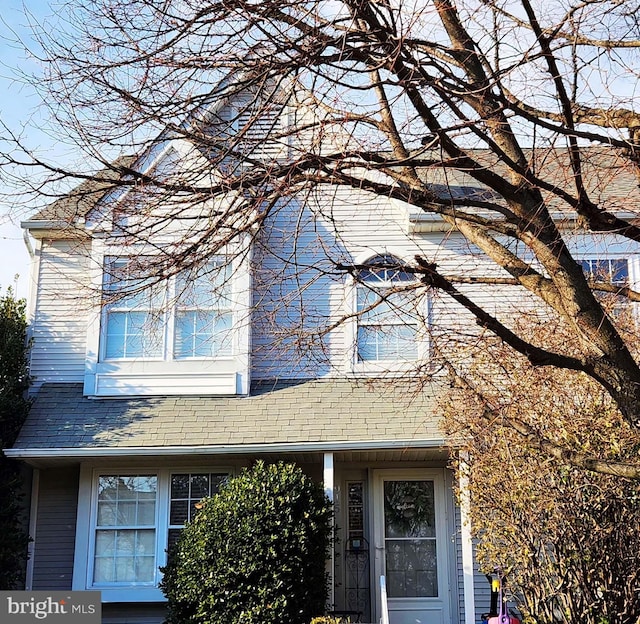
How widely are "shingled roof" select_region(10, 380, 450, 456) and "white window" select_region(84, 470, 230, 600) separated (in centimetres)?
95

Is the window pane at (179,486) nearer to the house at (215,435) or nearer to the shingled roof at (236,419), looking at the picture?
the house at (215,435)

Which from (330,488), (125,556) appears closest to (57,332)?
(125,556)

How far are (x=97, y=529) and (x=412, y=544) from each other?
4.58 metres

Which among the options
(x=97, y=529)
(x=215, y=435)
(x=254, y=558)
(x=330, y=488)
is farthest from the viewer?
(x=97, y=529)

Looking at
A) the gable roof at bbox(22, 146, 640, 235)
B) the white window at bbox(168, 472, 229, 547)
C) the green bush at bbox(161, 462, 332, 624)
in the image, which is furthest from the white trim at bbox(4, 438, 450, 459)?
the gable roof at bbox(22, 146, 640, 235)

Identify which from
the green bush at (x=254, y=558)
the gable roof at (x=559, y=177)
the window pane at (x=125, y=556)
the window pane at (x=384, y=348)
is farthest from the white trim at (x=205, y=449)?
the gable roof at (x=559, y=177)

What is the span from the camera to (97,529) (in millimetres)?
12242

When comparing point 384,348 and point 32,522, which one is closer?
point 32,522

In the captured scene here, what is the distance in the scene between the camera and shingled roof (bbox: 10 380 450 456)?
1154cm

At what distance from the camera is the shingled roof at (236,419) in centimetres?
1154

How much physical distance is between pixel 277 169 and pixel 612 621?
6.17m

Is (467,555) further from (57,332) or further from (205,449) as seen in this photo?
(57,332)

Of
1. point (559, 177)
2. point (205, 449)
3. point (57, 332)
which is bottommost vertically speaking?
point (205, 449)

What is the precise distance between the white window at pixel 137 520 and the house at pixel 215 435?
20 millimetres
